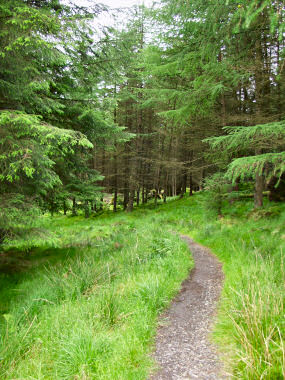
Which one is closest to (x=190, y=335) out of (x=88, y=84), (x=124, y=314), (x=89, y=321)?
(x=124, y=314)

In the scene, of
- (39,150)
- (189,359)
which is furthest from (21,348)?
(39,150)

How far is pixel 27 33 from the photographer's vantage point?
15.7ft

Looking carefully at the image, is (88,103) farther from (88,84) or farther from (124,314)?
(124,314)

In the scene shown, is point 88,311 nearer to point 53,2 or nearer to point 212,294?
point 212,294

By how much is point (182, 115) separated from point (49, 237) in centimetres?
786

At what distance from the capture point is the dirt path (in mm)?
2477

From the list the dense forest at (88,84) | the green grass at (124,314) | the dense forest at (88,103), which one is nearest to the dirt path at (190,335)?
the green grass at (124,314)

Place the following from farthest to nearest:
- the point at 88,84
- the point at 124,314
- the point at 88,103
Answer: the point at 88,84 → the point at 88,103 → the point at 124,314

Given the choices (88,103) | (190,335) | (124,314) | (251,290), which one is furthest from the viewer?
(88,103)

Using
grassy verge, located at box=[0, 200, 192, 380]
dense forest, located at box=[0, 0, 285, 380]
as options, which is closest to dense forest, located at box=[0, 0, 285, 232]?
dense forest, located at box=[0, 0, 285, 380]

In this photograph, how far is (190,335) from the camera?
3193 millimetres

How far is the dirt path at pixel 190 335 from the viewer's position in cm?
248

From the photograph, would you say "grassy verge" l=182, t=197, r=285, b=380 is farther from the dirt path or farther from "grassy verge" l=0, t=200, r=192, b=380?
"grassy verge" l=0, t=200, r=192, b=380

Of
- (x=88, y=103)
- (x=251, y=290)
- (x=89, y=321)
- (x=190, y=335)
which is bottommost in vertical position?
(x=190, y=335)
